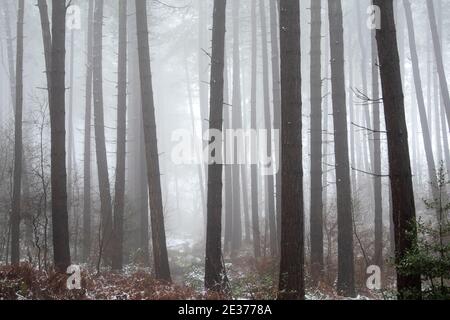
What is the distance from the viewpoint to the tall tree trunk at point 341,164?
10039mm

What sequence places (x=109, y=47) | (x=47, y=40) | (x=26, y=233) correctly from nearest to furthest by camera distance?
(x=47, y=40)
(x=26, y=233)
(x=109, y=47)

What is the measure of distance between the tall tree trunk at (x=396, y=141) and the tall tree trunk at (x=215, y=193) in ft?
12.3

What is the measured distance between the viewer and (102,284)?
8992 mm

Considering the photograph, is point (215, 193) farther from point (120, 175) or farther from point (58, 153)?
point (120, 175)

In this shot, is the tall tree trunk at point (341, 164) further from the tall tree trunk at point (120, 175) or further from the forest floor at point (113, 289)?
the tall tree trunk at point (120, 175)

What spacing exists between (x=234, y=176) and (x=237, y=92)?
393 centimetres

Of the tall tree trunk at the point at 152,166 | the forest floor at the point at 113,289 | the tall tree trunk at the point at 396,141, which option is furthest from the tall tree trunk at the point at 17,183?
the tall tree trunk at the point at 396,141

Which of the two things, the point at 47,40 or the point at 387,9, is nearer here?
the point at 387,9

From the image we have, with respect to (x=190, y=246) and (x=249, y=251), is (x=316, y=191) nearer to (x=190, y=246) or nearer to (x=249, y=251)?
(x=249, y=251)

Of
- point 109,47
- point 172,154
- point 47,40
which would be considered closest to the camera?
point 47,40

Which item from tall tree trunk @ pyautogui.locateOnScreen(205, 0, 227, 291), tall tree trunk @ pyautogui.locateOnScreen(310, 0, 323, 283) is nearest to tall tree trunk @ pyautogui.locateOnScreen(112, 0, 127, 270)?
tall tree trunk @ pyautogui.locateOnScreen(205, 0, 227, 291)

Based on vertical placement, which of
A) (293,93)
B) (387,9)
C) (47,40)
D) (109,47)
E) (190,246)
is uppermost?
(109,47)

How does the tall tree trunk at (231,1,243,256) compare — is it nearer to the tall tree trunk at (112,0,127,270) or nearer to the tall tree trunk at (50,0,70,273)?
the tall tree trunk at (112,0,127,270)

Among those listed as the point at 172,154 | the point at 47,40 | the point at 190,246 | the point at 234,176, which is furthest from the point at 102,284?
the point at 172,154
